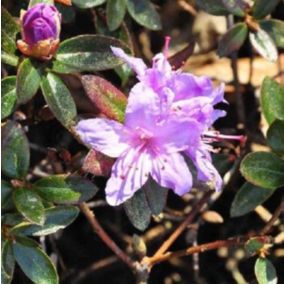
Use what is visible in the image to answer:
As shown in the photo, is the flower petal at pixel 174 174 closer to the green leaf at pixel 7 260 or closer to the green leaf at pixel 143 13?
the green leaf at pixel 7 260

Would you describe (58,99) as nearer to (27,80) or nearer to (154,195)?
(27,80)

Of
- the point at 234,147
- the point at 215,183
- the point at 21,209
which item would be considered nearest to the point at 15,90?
the point at 21,209

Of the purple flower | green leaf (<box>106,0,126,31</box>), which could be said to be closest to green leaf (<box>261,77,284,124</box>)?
the purple flower

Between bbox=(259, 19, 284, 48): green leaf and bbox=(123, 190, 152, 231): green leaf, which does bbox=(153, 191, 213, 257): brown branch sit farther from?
bbox=(259, 19, 284, 48): green leaf

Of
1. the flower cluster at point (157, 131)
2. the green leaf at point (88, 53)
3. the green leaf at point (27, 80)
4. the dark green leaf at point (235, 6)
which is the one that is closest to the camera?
the flower cluster at point (157, 131)

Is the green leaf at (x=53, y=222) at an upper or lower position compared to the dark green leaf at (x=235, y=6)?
lower

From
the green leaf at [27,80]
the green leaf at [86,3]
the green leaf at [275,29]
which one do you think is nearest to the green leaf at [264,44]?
the green leaf at [275,29]

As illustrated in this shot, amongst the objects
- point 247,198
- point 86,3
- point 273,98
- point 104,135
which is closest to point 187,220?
point 247,198
